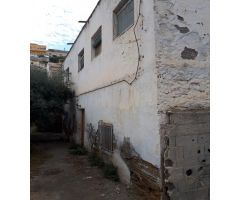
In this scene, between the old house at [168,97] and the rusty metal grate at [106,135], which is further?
the rusty metal grate at [106,135]

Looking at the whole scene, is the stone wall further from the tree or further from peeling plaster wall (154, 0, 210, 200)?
the tree

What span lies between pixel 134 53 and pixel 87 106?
4.65 m

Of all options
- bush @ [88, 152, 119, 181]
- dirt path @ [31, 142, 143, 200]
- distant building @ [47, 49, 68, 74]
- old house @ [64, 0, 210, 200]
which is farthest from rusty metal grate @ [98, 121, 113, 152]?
distant building @ [47, 49, 68, 74]

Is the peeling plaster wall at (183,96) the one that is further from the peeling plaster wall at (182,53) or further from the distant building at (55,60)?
the distant building at (55,60)

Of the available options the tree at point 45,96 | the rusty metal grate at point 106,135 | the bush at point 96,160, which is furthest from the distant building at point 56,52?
the rusty metal grate at point 106,135

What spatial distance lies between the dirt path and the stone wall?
2.94 ft

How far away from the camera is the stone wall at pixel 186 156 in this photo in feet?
13.0

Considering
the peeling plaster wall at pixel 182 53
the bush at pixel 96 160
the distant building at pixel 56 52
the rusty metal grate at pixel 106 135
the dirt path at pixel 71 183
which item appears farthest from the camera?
the distant building at pixel 56 52

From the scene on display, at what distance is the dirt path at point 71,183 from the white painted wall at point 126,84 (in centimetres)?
102

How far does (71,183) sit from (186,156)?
9.42 ft

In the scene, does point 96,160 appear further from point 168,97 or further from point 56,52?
point 56,52

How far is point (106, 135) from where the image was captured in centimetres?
677

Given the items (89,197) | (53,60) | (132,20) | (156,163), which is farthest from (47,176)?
(53,60)

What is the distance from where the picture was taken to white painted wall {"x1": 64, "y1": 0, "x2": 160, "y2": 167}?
13.9 feet
